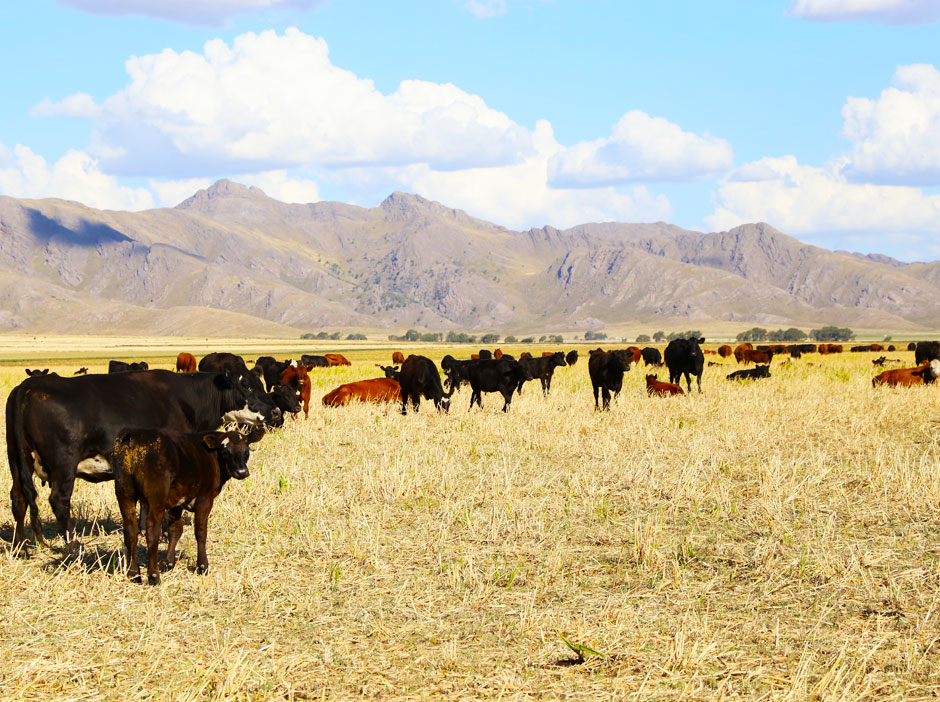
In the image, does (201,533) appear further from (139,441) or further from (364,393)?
(364,393)

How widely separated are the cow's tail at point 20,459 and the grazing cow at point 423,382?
1182 cm

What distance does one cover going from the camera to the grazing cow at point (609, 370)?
2108 centimetres

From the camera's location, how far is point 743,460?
536 inches

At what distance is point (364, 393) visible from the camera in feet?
77.3

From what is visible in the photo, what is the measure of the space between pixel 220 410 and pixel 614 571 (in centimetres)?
575

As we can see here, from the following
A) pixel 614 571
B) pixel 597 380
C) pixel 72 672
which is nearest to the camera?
pixel 72 672

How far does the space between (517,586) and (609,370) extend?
13.6 metres

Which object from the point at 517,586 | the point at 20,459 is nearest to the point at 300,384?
the point at 20,459

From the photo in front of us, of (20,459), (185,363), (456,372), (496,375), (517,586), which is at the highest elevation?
(496,375)

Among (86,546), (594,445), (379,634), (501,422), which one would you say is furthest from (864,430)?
(86,546)

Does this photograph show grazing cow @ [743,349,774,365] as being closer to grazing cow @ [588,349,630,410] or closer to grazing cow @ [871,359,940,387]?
grazing cow @ [871,359,940,387]

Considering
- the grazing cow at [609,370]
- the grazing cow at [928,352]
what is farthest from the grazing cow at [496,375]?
the grazing cow at [928,352]

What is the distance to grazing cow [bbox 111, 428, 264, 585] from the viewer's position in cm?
819

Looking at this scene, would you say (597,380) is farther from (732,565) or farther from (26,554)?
(26,554)
